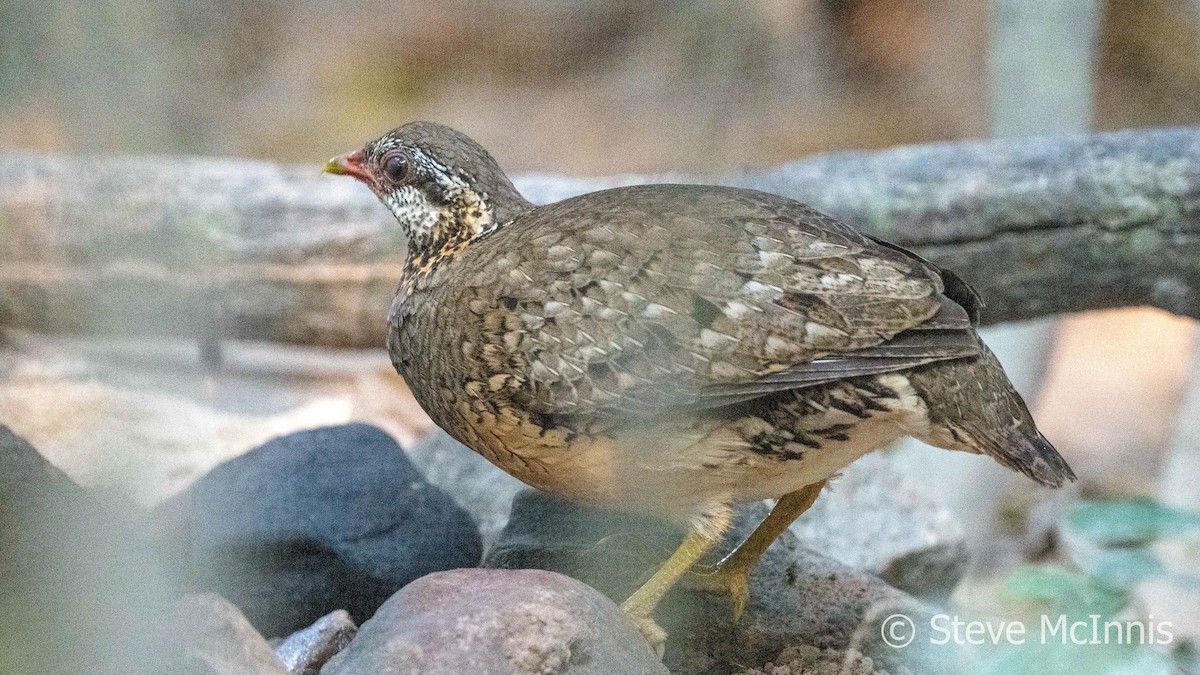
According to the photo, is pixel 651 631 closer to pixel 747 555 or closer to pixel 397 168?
pixel 747 555

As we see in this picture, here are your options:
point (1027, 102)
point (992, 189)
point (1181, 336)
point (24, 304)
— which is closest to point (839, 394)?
point (992, 189)

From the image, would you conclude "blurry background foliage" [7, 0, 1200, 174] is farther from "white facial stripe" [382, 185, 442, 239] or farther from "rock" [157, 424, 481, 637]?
"rock" [157, 424, 481, 637]

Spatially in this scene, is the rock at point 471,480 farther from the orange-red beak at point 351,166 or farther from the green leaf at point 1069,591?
the green leaf at point 1069,591

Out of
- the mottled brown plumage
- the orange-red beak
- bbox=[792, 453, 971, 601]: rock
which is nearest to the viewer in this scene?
the mottled brown plumage

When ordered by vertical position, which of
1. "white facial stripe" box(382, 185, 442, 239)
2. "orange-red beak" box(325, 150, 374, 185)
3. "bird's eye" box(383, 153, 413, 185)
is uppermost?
"bird's eye" box(383, 153, 413, 185)

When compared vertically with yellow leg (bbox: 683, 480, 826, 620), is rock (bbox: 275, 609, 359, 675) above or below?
below

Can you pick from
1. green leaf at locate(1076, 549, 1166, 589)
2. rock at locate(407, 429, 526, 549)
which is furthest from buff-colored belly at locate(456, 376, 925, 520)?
rock at locate(407, 429, 526, 549)

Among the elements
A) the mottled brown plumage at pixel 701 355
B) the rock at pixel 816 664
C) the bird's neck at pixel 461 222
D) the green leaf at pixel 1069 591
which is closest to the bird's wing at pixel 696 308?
the mottled brown plumage at pixel 701 355
